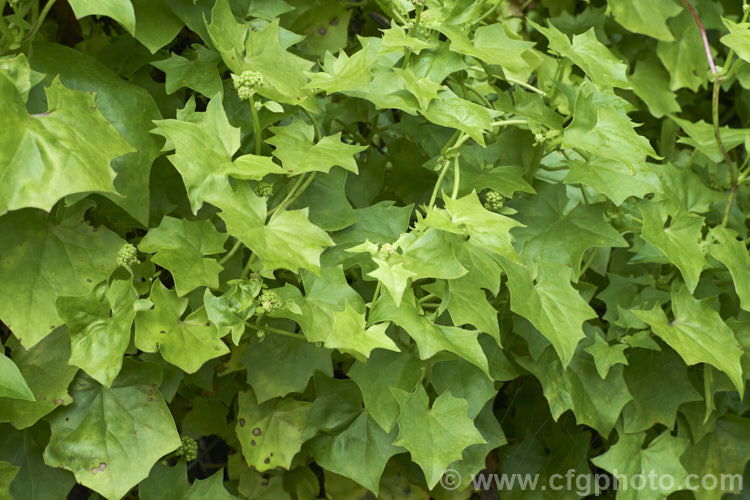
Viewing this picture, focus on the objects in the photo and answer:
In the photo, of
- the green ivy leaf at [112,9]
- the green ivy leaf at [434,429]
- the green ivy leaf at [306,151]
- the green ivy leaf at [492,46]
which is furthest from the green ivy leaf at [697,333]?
the green ivy leaf at [112,9]

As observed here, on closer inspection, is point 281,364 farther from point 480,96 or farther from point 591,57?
point 591,57

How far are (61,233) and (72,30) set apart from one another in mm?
411

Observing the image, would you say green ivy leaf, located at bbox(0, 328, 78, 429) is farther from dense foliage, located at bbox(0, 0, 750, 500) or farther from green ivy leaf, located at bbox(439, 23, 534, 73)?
green ivy leaf, located at bbox(439, 23, 534, 73)

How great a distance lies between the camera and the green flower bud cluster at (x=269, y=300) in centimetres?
92

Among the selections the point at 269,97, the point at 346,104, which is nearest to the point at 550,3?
the point at 346,104

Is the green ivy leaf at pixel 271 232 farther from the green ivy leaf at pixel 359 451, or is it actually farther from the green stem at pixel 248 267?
the green ivy leaf at pixel 359 451

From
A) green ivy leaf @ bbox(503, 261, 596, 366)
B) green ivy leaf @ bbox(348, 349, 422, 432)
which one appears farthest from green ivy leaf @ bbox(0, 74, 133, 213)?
green ivy leaf @ bbox(503, 261, 596, 366)

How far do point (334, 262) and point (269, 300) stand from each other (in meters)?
0.16

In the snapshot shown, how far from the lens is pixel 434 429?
1019 mm

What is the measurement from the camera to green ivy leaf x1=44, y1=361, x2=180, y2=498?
3.07 ft

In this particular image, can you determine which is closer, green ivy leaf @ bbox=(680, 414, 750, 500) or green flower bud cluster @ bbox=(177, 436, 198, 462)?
green flower bud cluster @ bbox=(177, 436, 198, 462)

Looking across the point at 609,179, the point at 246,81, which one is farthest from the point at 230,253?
the point at 609,179

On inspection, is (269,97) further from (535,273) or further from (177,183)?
(535,273)

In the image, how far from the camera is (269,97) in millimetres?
967
